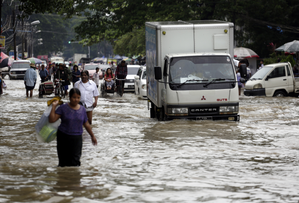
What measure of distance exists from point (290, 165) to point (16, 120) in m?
9.37

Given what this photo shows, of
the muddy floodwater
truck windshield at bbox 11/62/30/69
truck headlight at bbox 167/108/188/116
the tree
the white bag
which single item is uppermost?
the tree

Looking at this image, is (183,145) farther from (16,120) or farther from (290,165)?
(16,120)

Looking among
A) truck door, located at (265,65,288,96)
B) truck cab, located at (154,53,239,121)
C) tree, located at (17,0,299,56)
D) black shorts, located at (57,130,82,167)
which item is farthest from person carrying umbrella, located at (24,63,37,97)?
black shorts, located at (57,130,82,167)

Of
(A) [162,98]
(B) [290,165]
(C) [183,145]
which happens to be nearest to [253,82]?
(A) [162,98]

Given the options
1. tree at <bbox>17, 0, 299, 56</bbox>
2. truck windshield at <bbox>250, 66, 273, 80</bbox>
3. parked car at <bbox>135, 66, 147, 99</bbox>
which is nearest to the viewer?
truck windshield at <bbox>250, 66, 273, 80</bbox>

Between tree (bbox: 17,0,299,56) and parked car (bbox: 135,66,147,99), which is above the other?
tree (bbox: 17,0,299,56)

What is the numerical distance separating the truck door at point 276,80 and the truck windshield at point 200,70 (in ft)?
34.3

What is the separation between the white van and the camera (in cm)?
2256

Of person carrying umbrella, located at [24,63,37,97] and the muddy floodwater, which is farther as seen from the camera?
person carrying umbrella, located at [24,63,37,97]

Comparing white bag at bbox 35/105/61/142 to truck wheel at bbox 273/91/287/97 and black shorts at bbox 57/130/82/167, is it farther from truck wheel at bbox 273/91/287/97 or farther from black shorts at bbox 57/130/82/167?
truck wheel at bbox 273/91/287/97

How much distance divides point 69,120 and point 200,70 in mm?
6011

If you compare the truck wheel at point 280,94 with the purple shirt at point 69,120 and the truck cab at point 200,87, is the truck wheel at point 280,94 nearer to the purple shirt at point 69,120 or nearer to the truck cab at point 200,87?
the truck cab at point 200,87

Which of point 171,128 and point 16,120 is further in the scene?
point 16,120

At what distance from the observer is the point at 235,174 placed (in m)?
7.62
